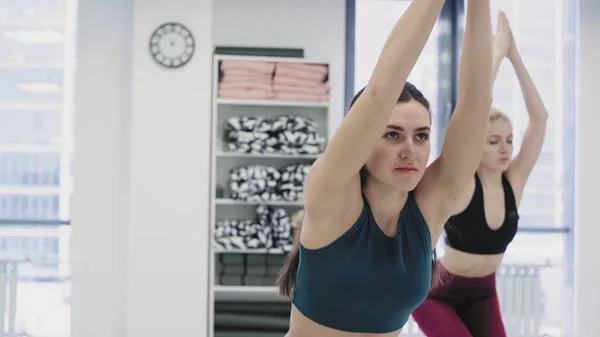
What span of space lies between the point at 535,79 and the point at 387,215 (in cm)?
479

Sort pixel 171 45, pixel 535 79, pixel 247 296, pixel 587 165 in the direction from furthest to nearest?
pixel 535 79 < pixel 587 165 < pixel 247 296 < pixel 171 45

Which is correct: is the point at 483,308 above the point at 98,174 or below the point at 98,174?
below

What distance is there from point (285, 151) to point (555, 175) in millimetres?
2211

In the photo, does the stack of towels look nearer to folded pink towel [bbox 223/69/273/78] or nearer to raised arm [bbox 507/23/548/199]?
folded pink towel [bbox 223/69/273/78]

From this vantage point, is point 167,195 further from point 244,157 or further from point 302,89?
point 302,89

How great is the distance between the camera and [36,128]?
215 inches

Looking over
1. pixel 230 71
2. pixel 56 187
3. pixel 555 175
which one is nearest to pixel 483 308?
pixel 230 71

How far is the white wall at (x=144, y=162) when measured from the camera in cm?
499

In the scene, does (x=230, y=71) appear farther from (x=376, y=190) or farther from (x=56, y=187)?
(x=376, y=190)

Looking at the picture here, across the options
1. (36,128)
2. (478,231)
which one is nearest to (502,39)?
(478,231)

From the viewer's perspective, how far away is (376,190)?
1393mm

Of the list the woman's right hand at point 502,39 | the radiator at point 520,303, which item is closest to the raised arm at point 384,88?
the woman's right hand at point 502,39

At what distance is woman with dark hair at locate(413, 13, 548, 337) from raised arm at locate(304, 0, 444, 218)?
1.73 m

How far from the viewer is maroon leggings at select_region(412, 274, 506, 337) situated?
111 inches
